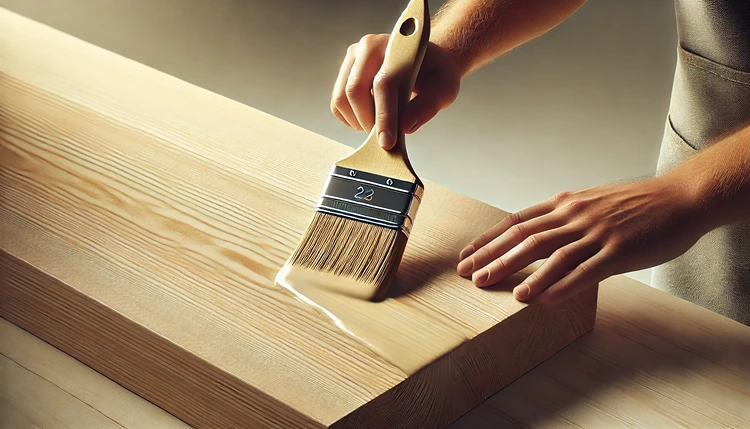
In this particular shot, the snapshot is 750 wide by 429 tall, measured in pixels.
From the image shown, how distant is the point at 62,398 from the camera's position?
915mm

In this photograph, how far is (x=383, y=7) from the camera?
383 cm

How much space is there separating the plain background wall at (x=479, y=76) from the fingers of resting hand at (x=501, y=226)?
1986mm

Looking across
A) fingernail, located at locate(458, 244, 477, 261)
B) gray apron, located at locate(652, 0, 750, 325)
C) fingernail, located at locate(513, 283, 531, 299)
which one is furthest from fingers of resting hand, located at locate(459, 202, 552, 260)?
gray apron, located at locate(652, 0, 750, 325)

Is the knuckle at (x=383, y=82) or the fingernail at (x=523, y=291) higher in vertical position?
the knuckle at (x=383, y=82)

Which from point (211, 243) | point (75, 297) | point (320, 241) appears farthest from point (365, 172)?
point (75, 297)

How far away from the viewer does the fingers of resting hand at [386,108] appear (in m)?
1.08

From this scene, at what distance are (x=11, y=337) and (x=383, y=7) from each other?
3068mm


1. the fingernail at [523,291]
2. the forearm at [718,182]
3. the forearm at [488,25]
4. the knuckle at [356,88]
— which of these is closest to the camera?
the fingernail at [523,291]

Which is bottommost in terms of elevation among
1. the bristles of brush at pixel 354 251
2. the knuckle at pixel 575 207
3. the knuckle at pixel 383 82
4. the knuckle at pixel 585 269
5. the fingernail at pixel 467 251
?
the bristles of brush at pixel 354 251

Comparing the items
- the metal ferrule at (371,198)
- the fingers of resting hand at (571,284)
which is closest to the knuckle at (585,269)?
the fingers of resting hand at (571,284)

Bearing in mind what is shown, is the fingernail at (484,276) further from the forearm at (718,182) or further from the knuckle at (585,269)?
the forearm at (718,182)

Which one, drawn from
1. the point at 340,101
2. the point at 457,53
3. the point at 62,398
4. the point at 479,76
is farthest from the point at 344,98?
the point at 479,76

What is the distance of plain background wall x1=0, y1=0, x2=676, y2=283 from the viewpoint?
3246 mm

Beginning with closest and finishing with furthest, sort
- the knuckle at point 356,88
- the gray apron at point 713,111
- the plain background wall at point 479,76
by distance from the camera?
the knuckle at point 356,88
the gray apron at point 713,111
the plain background wall at point 479,76
